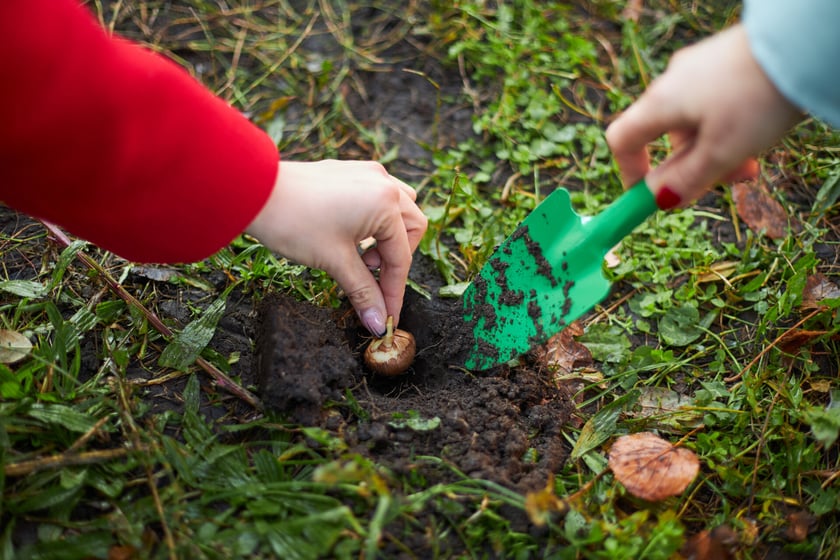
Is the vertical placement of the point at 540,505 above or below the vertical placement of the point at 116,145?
below

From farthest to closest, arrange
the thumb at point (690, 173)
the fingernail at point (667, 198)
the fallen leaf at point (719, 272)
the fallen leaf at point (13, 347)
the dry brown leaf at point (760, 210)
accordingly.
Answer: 1. the dry brown leaf at point (760, 210)
2. the fallen leaf at point (719, 272)
3. the fallen leaf at point (13, 347)
4. the fingernail at point (667, 198)
5. the thumb at point (690, 173)

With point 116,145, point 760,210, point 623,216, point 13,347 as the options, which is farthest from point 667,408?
point 13,347

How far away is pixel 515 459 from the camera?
1625 millimetres

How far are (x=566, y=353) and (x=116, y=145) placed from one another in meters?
1.34

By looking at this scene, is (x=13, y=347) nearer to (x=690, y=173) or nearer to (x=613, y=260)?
(x=690, y=173)

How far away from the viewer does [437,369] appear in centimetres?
193

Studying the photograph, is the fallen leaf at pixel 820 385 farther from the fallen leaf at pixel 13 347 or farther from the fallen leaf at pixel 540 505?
the fallen leaf at pixel 13 347

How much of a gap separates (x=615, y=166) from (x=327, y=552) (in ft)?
5.68

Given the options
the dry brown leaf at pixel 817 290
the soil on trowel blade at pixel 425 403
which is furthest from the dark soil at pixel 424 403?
the dry brown leaf at pixel 817 290

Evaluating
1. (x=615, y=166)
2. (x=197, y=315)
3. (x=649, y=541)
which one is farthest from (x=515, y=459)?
(x=615, y=166)

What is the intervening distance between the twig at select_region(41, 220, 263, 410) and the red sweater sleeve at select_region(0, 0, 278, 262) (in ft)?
1.17

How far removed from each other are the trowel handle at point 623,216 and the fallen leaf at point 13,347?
4.75 ft

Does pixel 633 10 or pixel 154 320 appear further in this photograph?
pixel 633 10

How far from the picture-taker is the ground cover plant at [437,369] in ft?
4.86
